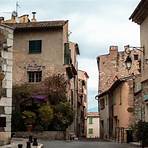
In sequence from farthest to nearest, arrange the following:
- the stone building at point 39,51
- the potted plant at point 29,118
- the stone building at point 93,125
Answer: the stone building at point 93,125 < the stone building at point 39,51 < the potted plant at point 29,118

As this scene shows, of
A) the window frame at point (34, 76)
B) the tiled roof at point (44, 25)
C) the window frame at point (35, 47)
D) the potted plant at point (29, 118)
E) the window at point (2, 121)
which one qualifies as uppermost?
the tiled roof at point (44, 25)

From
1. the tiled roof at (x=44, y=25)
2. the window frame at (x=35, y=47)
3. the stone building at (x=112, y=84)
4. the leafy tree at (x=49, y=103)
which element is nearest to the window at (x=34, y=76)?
the leafy tree at (x=49, y=103)

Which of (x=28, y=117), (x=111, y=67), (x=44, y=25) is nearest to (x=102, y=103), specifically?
(x=111, y=67)

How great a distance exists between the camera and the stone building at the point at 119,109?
44375 millimetres

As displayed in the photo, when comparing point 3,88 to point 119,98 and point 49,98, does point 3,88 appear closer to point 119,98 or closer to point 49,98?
point 49,98

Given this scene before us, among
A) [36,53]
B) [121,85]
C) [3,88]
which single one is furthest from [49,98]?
[3,88]

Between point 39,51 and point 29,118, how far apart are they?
7.68 meters

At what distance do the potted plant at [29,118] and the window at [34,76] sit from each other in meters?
5.41

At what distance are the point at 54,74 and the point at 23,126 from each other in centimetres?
594

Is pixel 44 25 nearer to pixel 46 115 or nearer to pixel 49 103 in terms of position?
pixel 49 103

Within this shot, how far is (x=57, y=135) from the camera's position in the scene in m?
39.1

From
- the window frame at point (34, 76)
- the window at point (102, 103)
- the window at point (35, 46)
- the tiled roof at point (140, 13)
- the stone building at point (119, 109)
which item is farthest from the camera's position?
the window at point (102, 103)

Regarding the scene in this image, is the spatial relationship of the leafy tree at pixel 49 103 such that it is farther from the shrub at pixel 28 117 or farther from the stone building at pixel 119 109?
the stone building at pixel 119 109

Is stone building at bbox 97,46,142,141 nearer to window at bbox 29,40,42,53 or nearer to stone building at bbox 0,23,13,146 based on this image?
window at bbox 29,40,42,53
